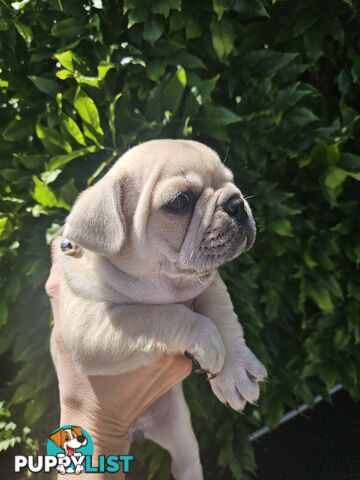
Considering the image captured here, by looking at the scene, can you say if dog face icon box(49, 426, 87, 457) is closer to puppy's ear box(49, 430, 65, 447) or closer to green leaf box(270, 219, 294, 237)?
puppy's ear box(49, 430, 65, 447)

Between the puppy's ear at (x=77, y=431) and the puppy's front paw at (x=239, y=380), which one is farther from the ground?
the puppy's front paw at (x=239, y=380)

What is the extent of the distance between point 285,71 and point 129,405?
2243mm

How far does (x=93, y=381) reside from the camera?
2936 mm

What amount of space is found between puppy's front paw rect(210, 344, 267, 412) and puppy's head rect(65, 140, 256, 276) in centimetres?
61

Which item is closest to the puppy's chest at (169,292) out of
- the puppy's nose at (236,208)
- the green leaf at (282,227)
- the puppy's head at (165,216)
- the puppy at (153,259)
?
the puppy at (153,259)

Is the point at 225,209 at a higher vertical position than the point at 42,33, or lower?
lower

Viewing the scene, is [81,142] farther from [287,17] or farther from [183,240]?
[287,17]

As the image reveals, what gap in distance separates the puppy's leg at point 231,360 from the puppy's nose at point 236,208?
66 centimetres

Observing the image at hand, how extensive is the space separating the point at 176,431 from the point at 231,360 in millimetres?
672

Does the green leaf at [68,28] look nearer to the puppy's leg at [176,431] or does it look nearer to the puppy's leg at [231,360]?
the puppy's leg at [231,360]

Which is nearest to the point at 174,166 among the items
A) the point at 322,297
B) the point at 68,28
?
the point at 68,28

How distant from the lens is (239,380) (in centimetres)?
267

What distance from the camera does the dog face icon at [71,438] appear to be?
9.51 ft

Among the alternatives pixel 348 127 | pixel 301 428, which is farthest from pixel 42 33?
pixel 301 428
